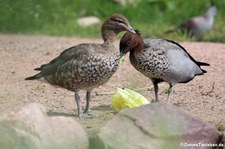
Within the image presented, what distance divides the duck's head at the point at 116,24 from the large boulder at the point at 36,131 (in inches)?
62.4

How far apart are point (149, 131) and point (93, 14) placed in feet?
28.1

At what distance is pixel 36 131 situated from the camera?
518 centimetres

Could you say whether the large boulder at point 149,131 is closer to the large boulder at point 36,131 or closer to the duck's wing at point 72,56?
the large boulder at point 36,131

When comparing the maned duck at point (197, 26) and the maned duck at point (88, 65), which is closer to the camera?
the maned duck at point (88, 65)

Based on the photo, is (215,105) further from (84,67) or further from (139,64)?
(84,67)

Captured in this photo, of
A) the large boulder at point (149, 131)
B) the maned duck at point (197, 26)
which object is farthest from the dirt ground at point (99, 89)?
the maned duck at point (197, 26)

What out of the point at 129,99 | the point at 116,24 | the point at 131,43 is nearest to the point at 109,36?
the point at 116,24

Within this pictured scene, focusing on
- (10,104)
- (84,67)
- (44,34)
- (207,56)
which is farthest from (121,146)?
(44,34)

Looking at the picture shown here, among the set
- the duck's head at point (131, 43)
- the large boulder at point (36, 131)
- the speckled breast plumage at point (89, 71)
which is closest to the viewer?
the large boulder at point (36, 131)

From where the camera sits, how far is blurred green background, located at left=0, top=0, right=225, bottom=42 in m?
11.4

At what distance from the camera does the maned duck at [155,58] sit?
685 cm

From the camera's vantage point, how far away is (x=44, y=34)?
38.6 feet

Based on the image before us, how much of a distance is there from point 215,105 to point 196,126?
1563 mm

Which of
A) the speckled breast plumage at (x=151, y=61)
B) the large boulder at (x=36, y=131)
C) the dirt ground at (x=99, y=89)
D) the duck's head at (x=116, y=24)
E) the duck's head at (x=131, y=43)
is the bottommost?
the dirt ground at (x=99, y=89)
